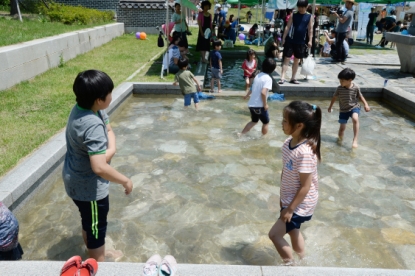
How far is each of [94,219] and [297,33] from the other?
8037 mm

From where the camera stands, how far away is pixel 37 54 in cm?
928

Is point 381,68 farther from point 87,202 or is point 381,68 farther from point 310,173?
point 87,202

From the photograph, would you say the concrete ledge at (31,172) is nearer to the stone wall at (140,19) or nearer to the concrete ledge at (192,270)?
the concrete ledge at (192,270)

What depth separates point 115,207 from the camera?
13.8 ft

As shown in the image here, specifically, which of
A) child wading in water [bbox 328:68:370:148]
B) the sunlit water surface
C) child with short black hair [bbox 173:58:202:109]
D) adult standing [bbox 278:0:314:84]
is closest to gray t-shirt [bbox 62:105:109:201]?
the sunlit water surface

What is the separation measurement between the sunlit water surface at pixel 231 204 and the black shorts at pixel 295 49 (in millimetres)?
3335

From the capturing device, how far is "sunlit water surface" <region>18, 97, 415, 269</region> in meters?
3.48

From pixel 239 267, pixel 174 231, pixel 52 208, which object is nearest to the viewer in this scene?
pixel 239 267

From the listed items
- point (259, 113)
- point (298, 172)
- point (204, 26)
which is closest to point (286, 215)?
point (298, 172)

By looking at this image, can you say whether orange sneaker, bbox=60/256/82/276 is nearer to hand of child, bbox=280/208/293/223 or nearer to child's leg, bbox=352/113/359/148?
hand of child, bbox=280/208/293/223

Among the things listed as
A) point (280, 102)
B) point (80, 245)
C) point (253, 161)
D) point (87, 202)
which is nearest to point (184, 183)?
point (253, 161)

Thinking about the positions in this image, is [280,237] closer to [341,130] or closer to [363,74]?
[341,130]

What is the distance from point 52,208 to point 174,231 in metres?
1.50

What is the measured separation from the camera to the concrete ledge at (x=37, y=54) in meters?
7.86
